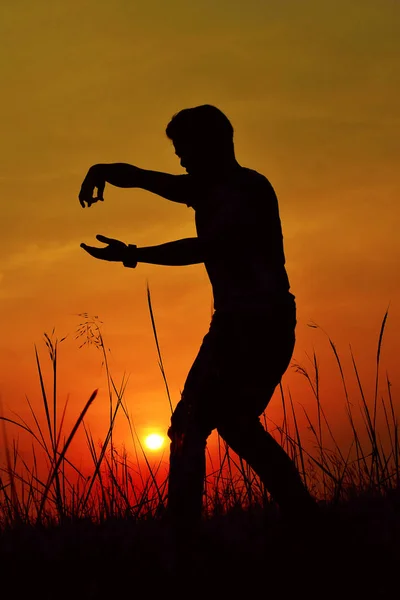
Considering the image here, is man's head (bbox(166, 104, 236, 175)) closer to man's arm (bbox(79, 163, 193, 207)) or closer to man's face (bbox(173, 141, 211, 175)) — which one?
man's face (bbox(173, 141, 211, 175))

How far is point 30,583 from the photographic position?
3.37 m

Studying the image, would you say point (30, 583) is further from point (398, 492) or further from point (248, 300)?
point (398, 492)

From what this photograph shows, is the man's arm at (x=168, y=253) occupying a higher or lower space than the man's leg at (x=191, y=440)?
higher

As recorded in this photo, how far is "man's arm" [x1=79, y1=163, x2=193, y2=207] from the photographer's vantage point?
439 cm

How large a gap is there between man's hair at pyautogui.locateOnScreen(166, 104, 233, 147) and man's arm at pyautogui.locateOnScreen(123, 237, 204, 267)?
567 mm

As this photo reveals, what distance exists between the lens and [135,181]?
4.55 meters

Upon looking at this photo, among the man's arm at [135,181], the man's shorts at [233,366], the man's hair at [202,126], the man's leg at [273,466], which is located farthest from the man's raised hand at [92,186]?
the man's leg at [273,466]

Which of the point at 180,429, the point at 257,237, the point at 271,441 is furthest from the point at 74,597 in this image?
the point at 257,237

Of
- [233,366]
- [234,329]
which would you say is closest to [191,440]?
[233,366]

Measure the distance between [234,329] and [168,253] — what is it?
1.59 feet

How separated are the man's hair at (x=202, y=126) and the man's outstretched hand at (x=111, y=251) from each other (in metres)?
0.70

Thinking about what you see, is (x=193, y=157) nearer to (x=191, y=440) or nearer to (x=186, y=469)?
(x=191, y=440)

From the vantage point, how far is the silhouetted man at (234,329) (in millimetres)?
3908

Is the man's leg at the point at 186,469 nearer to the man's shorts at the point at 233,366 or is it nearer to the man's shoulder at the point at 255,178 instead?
the man's shorts at the point at 233,366
